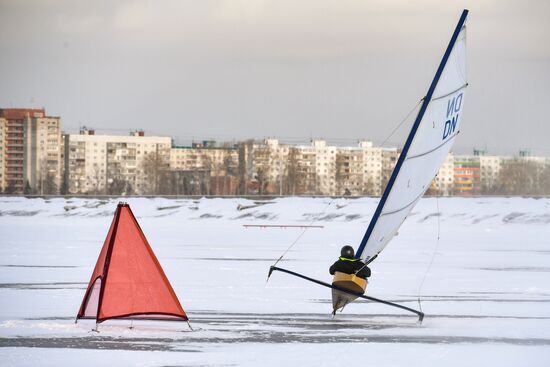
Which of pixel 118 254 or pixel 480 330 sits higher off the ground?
pixel 118 254

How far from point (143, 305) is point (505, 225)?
161 ft

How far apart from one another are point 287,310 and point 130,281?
11.4 ft

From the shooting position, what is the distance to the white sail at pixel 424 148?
1620 cm

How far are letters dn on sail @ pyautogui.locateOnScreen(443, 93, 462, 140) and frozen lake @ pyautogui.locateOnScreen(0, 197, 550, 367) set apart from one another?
171 centimetres

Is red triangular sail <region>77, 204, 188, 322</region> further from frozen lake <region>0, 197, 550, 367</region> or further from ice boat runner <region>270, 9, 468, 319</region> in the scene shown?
ice boat runner <region>270, 9, 468, 319</region>

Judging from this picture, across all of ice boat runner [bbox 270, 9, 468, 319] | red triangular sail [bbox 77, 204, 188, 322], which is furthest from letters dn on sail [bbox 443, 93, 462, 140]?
red triangular sail [bbox 77, 204, 188, 322]

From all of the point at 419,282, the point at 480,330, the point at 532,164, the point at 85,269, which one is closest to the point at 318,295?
the point at 419,282

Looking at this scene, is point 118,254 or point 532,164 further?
point 532,164

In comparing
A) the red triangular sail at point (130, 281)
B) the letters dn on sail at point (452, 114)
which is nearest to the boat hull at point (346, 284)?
the red triangular sail at point (130, 281)

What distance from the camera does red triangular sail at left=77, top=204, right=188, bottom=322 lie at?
586 inches

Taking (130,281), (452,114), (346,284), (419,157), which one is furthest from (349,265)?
(130,281)

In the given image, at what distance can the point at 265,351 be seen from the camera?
1316 centimetres

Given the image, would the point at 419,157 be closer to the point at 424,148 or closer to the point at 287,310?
the point at 424,148

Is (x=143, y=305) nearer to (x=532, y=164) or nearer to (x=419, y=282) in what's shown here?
(x=419, y=282)
